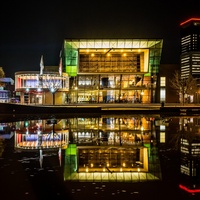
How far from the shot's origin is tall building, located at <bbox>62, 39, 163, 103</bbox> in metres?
77.4

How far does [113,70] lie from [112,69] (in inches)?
17.6

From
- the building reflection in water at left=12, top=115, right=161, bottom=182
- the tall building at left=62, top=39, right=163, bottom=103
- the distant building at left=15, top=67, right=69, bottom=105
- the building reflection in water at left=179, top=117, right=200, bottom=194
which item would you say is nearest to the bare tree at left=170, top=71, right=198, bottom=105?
the tall building at left=62, top=39, right=163, bottom=103

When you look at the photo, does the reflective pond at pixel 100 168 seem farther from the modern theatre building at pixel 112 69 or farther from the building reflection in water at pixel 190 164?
the modern theatre building at pixel 112 69

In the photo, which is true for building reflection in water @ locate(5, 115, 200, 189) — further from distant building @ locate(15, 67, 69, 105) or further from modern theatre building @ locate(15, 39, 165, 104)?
modern theatre building @ locate(15, 39, 165, 104)

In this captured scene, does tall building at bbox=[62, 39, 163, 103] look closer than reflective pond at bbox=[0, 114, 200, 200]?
No

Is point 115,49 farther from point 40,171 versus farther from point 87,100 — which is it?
point 40,171

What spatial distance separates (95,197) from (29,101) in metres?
68.8

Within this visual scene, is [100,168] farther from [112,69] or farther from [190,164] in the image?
[112,69]

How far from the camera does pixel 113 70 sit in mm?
80188

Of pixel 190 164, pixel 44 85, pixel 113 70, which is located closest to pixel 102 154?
pixel 190 164

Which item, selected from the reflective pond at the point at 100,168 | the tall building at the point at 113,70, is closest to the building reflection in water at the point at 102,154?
the reflective pond at the point at 100,168

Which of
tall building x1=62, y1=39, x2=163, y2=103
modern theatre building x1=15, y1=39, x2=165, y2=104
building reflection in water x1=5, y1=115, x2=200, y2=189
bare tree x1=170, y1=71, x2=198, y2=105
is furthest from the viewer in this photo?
tall building x1=62, y1=39, x2=163, y2=103

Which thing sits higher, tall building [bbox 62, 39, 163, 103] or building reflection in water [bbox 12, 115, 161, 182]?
tall building [bbox 62, 39, 163, 103]

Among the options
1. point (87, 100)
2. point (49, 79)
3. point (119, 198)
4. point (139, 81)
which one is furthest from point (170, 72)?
point (119, 198)
